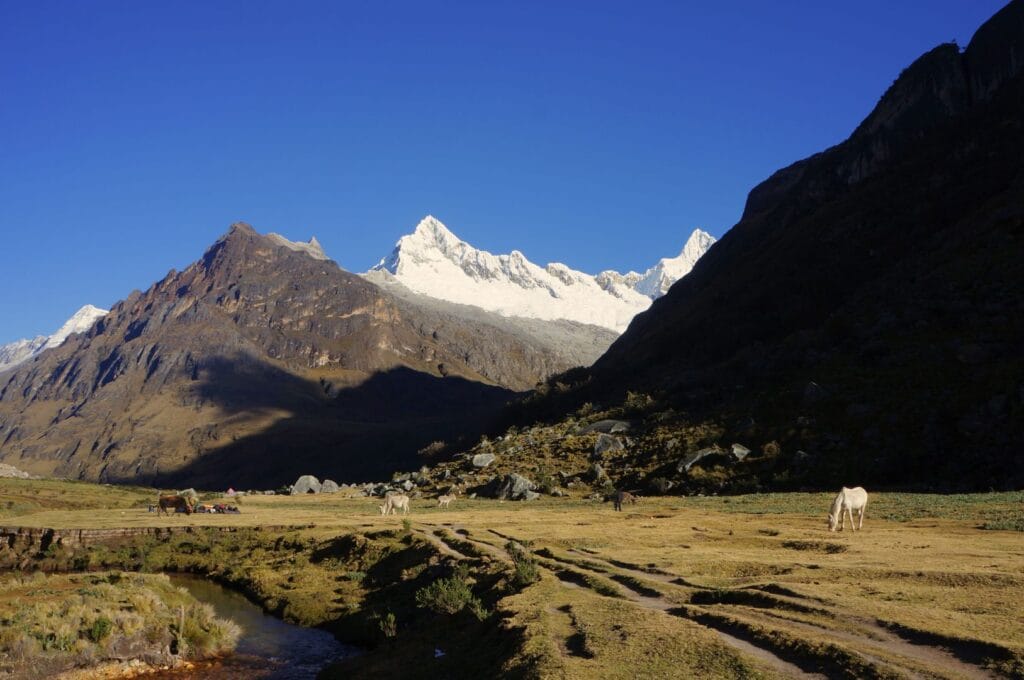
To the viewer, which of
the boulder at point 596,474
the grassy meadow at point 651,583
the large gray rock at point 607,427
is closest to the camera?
the grassy meadow at point 651,583

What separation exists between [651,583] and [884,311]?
55726 mm

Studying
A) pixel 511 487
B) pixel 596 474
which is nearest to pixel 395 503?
pixel 511 487

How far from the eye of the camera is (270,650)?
27.9m

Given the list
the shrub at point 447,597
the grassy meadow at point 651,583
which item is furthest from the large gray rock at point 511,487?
the shrub at point 447,597

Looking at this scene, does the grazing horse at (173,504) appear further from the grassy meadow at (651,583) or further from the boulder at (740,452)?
the boulder at (740,452)

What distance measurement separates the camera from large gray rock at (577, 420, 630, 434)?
7200 cm

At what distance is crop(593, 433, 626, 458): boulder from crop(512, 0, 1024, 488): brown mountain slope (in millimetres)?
8584

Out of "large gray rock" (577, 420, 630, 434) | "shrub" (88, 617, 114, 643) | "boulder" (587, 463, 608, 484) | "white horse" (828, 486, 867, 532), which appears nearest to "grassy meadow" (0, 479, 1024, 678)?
"white horse" (828, 486, 867, 532)

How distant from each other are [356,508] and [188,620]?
38.7m

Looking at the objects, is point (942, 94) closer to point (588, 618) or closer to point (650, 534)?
point (650, 534)

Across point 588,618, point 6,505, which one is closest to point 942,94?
point 588,618

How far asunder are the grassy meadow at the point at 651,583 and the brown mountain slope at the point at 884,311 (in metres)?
10.3

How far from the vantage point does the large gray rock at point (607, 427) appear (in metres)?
72.0

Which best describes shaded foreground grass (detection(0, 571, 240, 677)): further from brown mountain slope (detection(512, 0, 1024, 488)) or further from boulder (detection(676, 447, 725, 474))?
brown mountain slope (detection(512, 0, 1024, 488))
